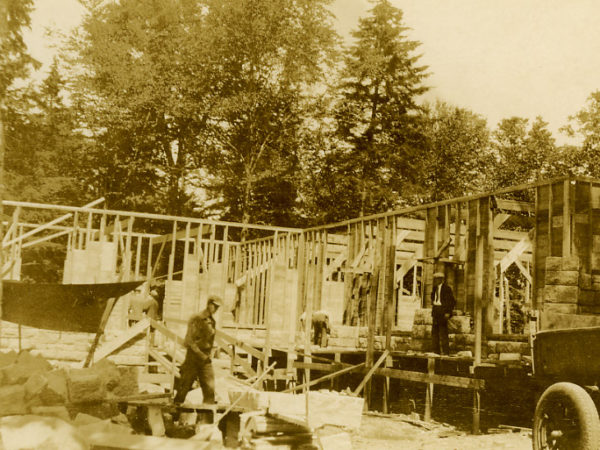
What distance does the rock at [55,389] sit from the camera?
34.5 feet

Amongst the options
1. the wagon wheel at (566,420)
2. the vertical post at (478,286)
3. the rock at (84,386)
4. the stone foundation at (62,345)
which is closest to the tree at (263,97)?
the stone foundation at (62,345)

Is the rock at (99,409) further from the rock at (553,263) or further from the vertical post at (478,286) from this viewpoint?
the rock at (553,263)

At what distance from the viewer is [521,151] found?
42.7 metres

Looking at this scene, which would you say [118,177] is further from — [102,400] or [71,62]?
[102,400]

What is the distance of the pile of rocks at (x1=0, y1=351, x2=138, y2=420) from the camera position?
10008 mm

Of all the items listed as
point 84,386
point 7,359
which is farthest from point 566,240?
point 7,359

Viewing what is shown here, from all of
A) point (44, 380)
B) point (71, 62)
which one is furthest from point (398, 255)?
point (71, 62)

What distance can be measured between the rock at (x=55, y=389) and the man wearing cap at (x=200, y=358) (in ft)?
5.90

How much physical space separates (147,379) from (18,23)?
871 centimetres

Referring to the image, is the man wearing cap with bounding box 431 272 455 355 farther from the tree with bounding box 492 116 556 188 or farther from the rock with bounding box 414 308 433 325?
the tree with bounding box 492 116 556 188

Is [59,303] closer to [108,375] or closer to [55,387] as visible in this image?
[108,375]

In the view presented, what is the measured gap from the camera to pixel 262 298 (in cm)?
2264

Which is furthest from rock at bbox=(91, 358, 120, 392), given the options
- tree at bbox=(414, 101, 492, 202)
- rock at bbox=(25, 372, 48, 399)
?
tree at bbox=(414, 101, 492, 202)

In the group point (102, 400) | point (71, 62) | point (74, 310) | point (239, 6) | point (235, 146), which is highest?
point (239, 6)
